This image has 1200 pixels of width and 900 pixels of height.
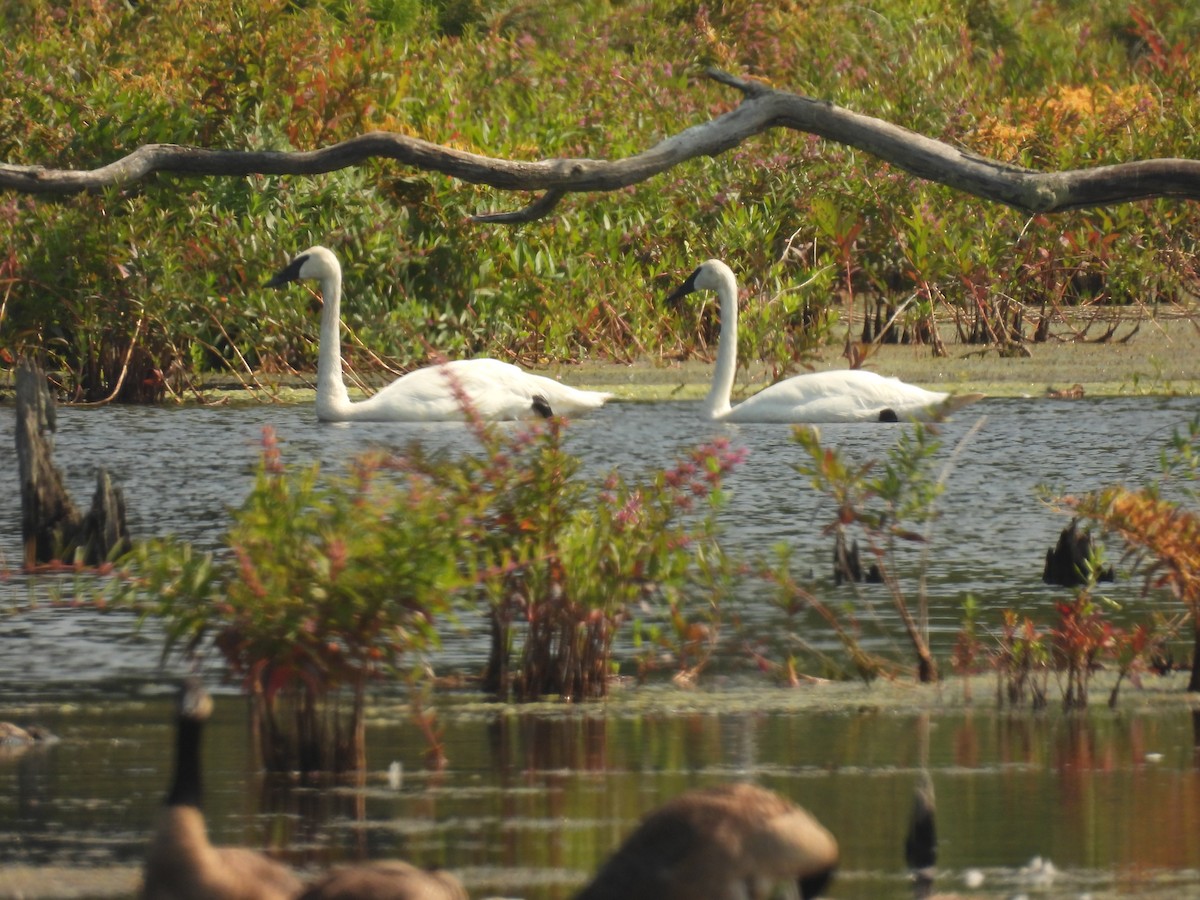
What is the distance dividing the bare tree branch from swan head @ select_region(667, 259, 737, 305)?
5.31 m

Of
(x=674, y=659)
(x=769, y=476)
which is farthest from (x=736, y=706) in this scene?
(x=769, y=476)

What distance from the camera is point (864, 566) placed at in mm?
9633

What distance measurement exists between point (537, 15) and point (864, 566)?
1792cm

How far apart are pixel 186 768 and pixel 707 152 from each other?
575 centimetres

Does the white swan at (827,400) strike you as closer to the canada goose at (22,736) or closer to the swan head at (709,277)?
the swan head at (709,277)

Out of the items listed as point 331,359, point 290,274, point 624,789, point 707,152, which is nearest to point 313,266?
point 290,274

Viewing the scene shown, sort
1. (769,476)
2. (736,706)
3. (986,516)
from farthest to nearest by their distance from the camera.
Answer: (769,476) < (986,516) < (736,706)

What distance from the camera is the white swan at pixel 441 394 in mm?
13555

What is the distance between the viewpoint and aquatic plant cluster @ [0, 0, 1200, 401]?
1598cm

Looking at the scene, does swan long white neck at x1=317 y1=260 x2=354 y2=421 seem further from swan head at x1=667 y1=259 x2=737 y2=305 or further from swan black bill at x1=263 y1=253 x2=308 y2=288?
swan head at x1=667 y1=259 x2=737 y2=305

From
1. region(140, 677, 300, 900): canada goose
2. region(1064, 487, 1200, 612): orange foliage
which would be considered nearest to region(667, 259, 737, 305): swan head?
region(1064, 487, 1200, 612): orange foliage

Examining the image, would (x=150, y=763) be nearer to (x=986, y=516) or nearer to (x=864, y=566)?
(x=864, y=566)

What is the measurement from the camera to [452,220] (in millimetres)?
16781

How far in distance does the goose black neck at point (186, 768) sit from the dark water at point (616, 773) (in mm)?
543
